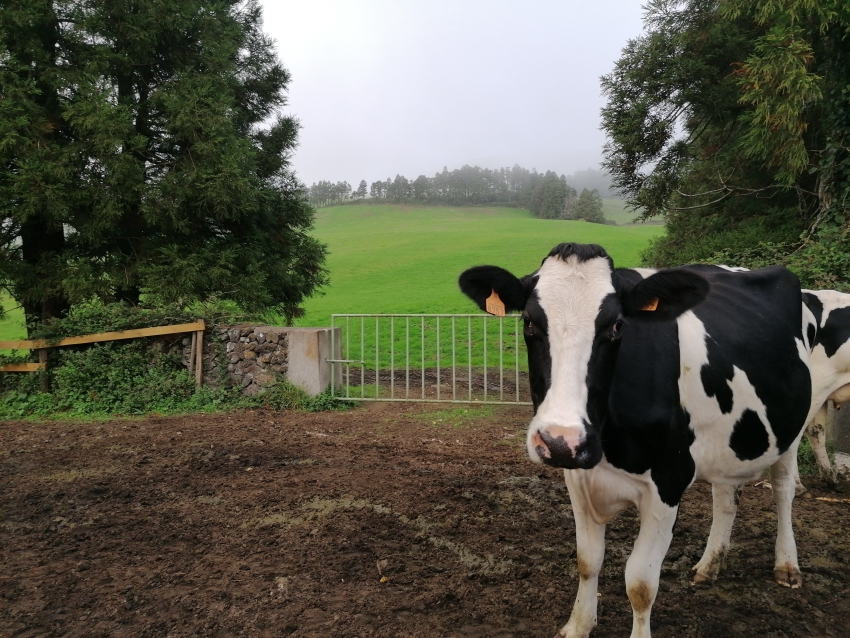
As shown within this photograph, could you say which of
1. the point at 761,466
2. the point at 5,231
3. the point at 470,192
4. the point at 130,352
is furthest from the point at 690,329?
the point at 470,192

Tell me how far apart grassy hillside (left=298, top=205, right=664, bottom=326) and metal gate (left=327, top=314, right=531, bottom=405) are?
201cm

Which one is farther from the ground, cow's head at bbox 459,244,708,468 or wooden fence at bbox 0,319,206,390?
cow's head at bbox 459,244,708,468

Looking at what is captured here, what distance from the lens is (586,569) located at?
2.76 metres

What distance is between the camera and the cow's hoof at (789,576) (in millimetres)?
3291

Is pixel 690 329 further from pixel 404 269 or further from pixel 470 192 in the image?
pixel 470 192

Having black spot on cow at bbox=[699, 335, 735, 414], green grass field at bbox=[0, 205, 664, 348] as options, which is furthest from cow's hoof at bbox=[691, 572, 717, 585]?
green grass field at bbox=[0, 205, 664, 348]

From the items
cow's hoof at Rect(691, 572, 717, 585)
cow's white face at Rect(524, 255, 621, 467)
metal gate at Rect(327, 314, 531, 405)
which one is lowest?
metal gate at Rect(327, 314, 531, 405)

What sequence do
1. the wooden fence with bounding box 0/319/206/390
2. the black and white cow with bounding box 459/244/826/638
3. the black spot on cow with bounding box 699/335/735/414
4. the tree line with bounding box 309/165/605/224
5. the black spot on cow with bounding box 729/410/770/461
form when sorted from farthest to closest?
1. the tree line with bounding box 309/165/605/224
2. the wooden fence with bounding box 0/319/206/390
3. the black spot on cow with bounding box 729/410/770/461
4. the black spot on cow with bounding box 699/335/735/414
5. the black and white cow with bounding box 459/244/826/638

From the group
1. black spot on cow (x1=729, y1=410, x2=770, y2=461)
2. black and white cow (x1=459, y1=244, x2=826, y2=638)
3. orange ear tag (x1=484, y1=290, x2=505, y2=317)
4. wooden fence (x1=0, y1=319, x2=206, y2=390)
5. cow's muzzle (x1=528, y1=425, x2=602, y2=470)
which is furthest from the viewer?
wooden fence (x1=0, y1=319, x2=206, y2=390)

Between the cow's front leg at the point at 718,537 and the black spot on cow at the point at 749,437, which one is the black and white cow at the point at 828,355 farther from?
the black spot on cow at the point at 749,437

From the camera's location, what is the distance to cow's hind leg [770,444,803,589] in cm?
333

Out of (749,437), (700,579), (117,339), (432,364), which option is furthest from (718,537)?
(432,364)

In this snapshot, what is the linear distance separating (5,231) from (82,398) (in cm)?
375

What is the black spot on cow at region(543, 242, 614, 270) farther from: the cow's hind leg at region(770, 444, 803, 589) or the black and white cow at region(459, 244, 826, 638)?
the cow's hind leg at region(770, 444, 803, 589)
